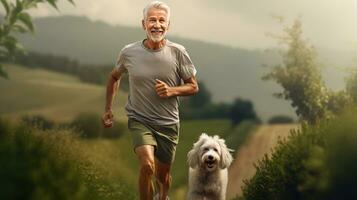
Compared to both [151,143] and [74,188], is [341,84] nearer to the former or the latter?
[151,143]

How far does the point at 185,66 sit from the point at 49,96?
517cm

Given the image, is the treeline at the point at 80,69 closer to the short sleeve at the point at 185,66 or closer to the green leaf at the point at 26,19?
the short sleeve at the point at 185,66

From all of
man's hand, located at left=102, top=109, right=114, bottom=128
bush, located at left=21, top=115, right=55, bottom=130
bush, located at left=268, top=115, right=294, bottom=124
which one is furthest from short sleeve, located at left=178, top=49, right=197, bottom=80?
bush, located at left=268, top=115, right=294, bottom=124

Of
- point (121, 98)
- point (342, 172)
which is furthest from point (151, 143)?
point (121, 98)

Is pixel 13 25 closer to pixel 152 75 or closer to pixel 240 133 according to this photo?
Result: pixel 152 75

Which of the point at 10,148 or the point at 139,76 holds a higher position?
the point at 139,76

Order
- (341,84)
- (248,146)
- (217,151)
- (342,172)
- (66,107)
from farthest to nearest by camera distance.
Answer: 1. (248,146)
2. (341,84)
3. (66,107)
4. (217,151)
5. (342,172)

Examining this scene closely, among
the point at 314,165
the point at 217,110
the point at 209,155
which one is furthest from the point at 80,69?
the point at 314,165

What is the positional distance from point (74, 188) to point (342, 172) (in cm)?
247

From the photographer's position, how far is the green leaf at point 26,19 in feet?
25.3

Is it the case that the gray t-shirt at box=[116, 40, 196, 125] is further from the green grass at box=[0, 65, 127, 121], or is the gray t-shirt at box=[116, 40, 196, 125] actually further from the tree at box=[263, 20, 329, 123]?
the tree at box=[263, 20, 329, 123]

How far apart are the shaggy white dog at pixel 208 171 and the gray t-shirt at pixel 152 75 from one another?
1.10m

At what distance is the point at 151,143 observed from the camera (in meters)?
8.86

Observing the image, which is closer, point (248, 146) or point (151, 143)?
point (151, 143)
